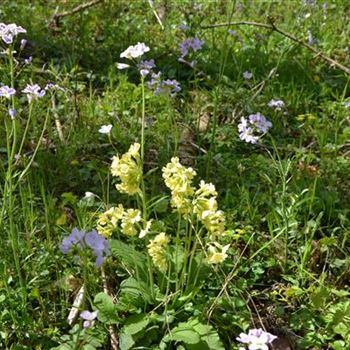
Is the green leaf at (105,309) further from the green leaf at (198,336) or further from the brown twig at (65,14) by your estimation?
the brown twig at (65,14)

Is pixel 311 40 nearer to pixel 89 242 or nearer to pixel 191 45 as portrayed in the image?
pixel 191 45

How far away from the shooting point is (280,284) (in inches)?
86.4

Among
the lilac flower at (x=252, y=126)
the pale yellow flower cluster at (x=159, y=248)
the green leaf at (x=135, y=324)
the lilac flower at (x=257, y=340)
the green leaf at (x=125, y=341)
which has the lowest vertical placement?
the green leaf at (x=125, y=341)

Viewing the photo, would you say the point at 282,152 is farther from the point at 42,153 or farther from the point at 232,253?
the point at 42,153

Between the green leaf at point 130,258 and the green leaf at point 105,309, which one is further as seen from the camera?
the green leaf at point 130,258

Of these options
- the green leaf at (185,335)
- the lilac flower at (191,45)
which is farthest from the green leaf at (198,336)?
the lilac flower at (191,45)

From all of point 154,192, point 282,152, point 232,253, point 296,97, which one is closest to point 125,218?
point 232,253

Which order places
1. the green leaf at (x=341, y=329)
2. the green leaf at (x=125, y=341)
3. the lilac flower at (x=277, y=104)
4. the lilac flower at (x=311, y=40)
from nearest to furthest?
1. the green leaf at (x=125, y=341)
2. the green leaf at (x=341, y=329)
3. the lilac flower at (x=277, y=104)
4. the lilac flower at (x=311, y=40)

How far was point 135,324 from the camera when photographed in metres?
1.79

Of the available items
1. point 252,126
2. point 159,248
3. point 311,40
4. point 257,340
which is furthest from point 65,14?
point 257,340

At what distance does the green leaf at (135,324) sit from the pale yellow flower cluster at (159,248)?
17cm

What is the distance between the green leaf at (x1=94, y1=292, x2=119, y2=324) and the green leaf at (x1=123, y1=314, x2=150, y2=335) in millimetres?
40

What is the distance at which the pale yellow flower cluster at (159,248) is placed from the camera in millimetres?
1701

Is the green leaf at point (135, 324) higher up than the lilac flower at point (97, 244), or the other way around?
the lilac flower at point (97, 244)
